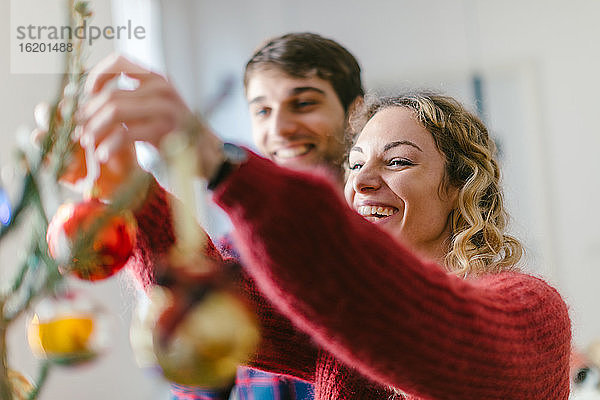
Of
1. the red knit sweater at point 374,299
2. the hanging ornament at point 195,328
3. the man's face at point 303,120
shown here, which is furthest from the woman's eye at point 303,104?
the hanging ornament at point 195,328

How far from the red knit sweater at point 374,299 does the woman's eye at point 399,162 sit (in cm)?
30

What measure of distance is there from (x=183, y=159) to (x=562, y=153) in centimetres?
272

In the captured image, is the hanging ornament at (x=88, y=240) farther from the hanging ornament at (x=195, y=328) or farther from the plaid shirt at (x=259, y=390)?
the plaid shirt at (x=259, y=390)

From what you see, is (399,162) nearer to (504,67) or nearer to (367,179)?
(367,179)

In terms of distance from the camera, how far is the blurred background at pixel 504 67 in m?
2.72

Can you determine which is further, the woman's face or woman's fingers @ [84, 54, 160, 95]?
the woman's face

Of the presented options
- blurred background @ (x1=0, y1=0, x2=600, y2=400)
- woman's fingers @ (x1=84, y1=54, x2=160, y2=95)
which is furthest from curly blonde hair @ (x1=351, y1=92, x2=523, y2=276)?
blurred background @ (x1=0, y1=0, x2=600, y2=400)

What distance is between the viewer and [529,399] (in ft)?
1.91

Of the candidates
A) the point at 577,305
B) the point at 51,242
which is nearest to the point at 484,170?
the point at 51,242

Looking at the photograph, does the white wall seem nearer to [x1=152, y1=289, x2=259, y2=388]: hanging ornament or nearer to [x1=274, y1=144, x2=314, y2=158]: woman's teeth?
[x1=274, y1=144, x2=314, y2=158]: woman's teeth

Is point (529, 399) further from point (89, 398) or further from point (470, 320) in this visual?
point (89, 398)

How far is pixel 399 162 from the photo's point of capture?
0.87 metres

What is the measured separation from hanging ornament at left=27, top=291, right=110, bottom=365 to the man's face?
869 millimetres

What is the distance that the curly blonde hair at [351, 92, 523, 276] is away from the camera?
85 centimetres
